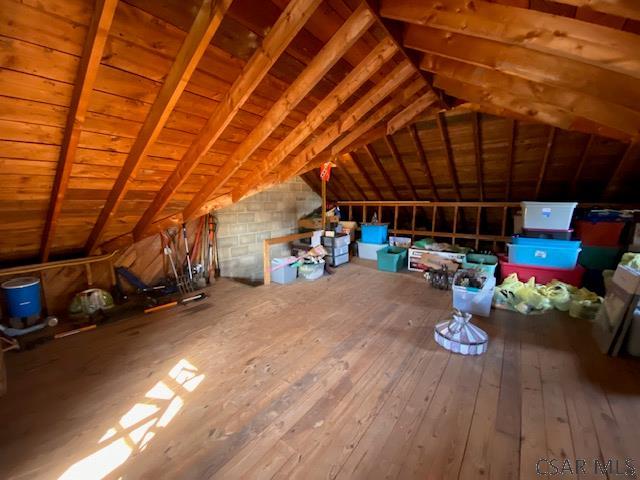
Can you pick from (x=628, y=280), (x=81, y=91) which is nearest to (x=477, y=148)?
(x=628, y=280)

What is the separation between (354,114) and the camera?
2.79 m

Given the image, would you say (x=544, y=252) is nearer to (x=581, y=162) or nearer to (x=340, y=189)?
(x=581, y=162)

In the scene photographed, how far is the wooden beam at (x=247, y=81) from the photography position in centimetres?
149

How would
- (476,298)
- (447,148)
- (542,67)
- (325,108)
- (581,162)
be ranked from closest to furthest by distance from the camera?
(542,67)
(325,108)
(476,298)
(581,162)
(447,148)

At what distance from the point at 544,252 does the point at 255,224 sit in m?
4.40

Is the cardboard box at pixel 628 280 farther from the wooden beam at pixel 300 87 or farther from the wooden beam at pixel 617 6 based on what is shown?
the wooden beam at pixel 300 87

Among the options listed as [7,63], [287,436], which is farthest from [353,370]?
[7,63]

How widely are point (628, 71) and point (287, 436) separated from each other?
248 cm

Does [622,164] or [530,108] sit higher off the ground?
[530,108]

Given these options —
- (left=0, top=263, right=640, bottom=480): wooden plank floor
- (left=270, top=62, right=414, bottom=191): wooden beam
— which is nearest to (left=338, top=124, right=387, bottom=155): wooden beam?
(left=270, top=62, right=414, bottom=191): wooden beam

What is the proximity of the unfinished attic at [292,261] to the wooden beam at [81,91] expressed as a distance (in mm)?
17

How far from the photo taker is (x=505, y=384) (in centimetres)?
190

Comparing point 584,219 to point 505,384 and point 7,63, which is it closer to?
point 505,384

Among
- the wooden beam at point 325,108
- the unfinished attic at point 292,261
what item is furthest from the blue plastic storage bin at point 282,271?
the wooden beam at point 325,108
